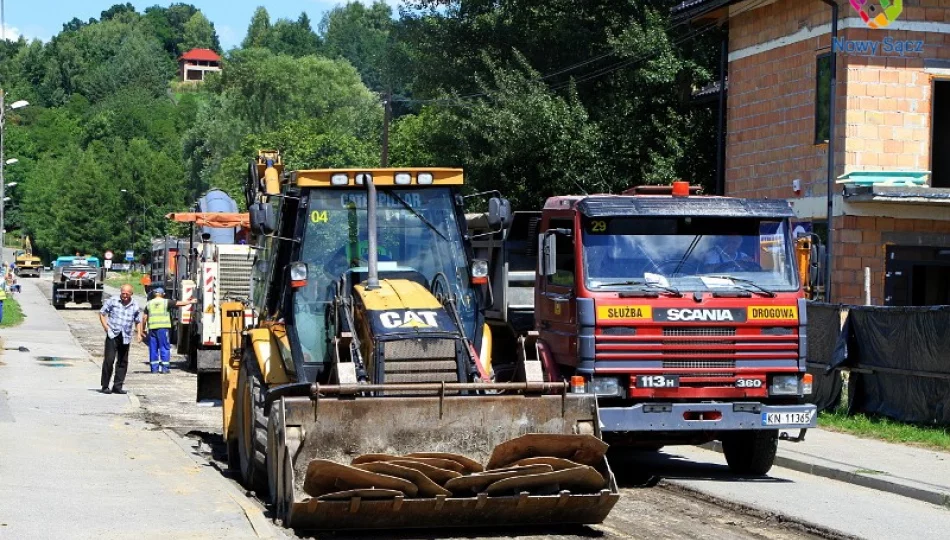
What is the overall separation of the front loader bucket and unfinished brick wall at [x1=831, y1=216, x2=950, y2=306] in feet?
54.0

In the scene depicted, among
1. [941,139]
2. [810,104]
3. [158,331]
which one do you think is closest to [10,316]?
[158,331]

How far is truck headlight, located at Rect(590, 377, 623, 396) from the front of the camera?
13.7 meters

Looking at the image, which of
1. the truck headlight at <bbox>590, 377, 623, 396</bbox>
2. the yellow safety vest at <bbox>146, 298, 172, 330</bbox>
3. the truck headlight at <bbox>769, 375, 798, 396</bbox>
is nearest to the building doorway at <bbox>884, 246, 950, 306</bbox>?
the truck headlight at <bbox>769, 375, 798, 396</bbox>

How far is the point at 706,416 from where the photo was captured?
1386 centimetres

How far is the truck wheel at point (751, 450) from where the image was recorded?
47.8 feet

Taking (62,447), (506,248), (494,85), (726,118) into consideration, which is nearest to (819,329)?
(506,248)

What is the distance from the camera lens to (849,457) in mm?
15992

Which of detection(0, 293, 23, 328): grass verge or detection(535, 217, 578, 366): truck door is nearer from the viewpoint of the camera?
detection(535, 217, 578, 366): truck door

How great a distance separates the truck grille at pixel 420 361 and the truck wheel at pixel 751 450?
14.8 feet

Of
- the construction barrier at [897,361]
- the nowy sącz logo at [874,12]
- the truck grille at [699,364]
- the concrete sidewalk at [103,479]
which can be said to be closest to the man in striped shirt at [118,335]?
the concrete sidewalk at [103,479]

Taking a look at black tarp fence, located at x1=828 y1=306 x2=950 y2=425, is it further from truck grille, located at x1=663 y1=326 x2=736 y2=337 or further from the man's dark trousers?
the man's dark trousers

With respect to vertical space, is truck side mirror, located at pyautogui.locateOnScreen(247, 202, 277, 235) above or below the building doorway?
above

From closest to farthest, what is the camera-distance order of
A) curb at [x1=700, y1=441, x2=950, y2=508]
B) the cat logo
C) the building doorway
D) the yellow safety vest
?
1. the cat logo
2. curb at [x1=700, y1=441, x2=950, y2=508]
3. the building doorway
4. the yellow safety vest

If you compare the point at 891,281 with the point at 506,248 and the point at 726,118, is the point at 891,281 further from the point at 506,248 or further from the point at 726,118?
the point at 506,248
